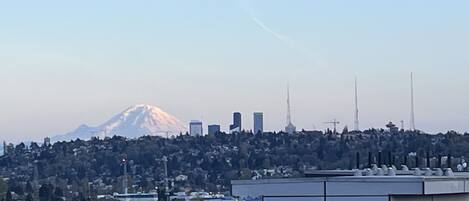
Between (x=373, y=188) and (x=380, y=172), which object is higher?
(x=380, y=172)

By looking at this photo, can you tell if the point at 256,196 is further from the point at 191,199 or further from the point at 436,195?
the point at 191,199

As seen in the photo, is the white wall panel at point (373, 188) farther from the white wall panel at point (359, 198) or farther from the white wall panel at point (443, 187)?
the white wall panel at point (443, 187)

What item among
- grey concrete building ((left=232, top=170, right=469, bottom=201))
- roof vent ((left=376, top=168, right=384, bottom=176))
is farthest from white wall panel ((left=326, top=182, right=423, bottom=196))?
roof vent ((left=376, top=168, right=384, bottom=176))

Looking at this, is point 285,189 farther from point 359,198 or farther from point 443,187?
point 443,187

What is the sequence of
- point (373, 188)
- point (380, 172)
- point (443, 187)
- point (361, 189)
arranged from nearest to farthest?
point (373, 188)
point (361, 189)
point (443, 187)
point (380, 172)

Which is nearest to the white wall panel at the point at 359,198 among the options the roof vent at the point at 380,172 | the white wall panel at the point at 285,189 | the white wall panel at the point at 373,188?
the white wall panel at the point at 373,188

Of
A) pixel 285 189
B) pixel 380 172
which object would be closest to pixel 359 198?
pixel 285 189

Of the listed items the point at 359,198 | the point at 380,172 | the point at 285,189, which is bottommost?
the point at 359,198

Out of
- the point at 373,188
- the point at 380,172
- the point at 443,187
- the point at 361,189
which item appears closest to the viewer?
the point at 373,188

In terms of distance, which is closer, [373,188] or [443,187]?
[373,188]

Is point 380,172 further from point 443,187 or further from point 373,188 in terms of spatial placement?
point 373,188

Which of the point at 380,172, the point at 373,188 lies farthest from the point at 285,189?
the point at 380,172

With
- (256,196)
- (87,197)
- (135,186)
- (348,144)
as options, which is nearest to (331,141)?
(348,144)

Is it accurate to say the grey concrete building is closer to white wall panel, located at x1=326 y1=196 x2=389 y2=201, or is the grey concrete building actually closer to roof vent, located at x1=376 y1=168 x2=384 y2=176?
white wall panel, located at x1=326 y1=196 x2=389 y2=201
